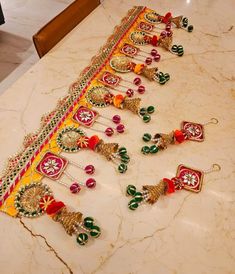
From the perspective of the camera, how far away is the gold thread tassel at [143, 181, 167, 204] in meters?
0.84

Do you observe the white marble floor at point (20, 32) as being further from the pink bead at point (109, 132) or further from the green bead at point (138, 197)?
the green bead at point (138, 197)

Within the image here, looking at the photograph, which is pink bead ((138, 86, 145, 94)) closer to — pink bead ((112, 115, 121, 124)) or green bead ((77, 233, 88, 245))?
pink bead ((112, 115, 121, 124))

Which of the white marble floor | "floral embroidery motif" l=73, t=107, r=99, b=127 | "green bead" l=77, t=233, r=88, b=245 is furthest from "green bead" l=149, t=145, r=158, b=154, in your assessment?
the white marble floor

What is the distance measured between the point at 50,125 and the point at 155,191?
40cm

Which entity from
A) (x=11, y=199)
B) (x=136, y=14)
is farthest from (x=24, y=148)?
(x=136, y=14)

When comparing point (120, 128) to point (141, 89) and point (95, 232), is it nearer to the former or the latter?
point (141, 89)

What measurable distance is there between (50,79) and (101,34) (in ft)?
1.14

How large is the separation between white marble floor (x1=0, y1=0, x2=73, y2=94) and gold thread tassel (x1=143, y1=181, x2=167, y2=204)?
1.38m

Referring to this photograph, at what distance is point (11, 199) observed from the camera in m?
0.84

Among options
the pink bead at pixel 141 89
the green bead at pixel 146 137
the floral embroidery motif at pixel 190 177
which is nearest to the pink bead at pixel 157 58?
the pink bead at pixel 141 89

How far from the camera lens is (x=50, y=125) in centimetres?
100

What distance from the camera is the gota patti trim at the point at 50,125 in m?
0.87

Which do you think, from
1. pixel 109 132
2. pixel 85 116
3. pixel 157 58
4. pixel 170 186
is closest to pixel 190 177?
pixel 170 186

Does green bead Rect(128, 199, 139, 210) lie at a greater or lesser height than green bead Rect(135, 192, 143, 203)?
lesser
